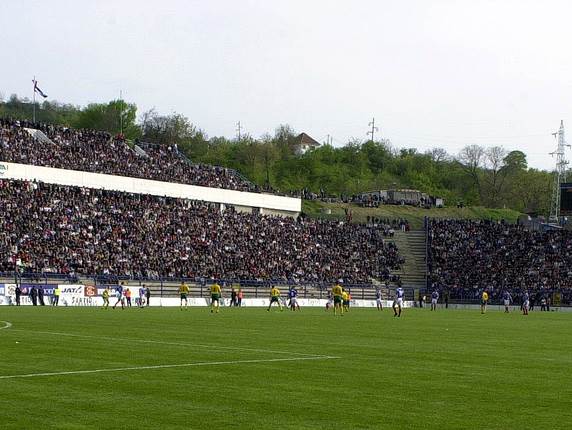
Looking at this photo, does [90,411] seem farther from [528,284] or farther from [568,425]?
[528,284]

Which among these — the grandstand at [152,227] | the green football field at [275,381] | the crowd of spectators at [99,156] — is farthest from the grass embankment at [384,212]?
the green football field at [275,381]

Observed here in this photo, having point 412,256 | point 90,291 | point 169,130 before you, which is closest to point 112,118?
point 169,130

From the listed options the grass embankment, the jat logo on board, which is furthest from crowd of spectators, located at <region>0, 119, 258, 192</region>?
the jat logo on board

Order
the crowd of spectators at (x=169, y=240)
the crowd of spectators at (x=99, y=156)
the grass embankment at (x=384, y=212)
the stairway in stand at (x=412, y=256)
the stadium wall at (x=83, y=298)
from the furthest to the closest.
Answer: the grass embankment at (x=384, y=212)
the stairway in stand at (x=412, y=256)
the crowd of spectators at (x=99, y=156)
the crowd of spectators at (x=169, y=240)
the stadium wall at (x=83, y=298)

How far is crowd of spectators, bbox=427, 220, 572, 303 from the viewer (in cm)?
8662

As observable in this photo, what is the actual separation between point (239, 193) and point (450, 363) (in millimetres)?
75626

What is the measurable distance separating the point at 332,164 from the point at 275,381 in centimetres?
14411

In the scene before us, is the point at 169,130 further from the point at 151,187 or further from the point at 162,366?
the point at 162,366

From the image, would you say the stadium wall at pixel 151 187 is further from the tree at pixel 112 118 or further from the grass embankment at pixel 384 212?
the tree at pixel 112 118

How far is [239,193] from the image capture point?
319ft

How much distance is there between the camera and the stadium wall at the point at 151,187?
7800 centimetres

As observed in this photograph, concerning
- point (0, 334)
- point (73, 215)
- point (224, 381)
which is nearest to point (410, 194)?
point (73, 215)

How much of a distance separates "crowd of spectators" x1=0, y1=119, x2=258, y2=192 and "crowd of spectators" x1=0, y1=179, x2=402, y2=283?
332 cm

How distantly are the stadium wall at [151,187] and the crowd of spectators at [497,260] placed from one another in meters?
16.2
